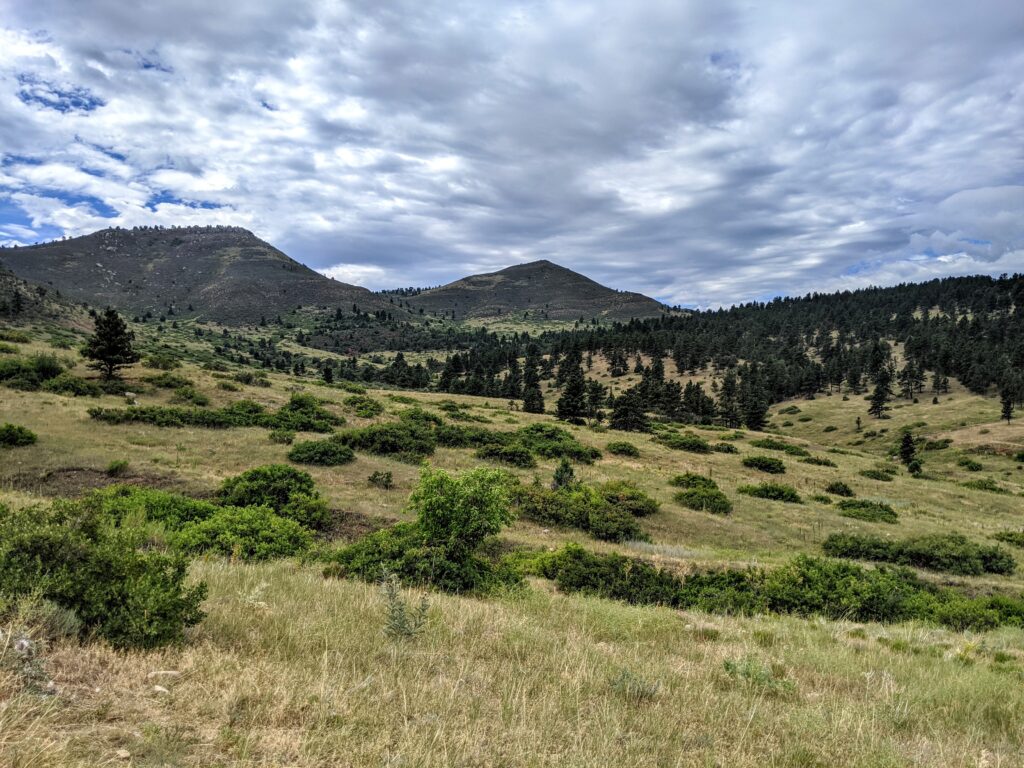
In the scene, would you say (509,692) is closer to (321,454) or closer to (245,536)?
(245,536)

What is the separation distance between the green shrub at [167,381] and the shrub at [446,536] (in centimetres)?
3123

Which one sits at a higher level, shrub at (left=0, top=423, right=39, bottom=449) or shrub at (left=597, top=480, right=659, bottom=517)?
shrub at (left=0, top=423, right=39, bottom=449)

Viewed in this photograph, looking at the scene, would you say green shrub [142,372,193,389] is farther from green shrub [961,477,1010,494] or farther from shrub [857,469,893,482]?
green shrub [961,477,1010,494]

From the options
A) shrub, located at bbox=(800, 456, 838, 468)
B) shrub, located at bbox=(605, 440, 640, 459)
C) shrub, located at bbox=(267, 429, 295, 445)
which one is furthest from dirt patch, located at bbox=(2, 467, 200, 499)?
shrub, located at bbox=(800, 456, 838, 468)

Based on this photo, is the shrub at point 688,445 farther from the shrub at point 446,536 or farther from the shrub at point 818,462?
the shrub at point 446,536

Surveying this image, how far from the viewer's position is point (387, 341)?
196 meters

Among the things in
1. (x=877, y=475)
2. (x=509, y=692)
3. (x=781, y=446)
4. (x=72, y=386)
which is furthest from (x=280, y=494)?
(x=781, y=446)

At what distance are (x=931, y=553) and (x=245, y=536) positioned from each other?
24.9m

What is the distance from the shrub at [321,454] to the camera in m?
23.6

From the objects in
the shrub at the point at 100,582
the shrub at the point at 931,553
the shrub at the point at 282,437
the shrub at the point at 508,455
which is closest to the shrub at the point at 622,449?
the shrub at the point at 508,455

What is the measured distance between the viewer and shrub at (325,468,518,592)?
10297 mm

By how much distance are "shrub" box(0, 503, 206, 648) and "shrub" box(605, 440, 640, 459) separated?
35.9 m

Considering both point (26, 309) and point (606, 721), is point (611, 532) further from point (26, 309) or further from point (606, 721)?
point (26, 309)

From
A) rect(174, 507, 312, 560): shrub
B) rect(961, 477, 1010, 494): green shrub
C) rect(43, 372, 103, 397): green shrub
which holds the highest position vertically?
rect(43, 372, 103, 397): green shrub
